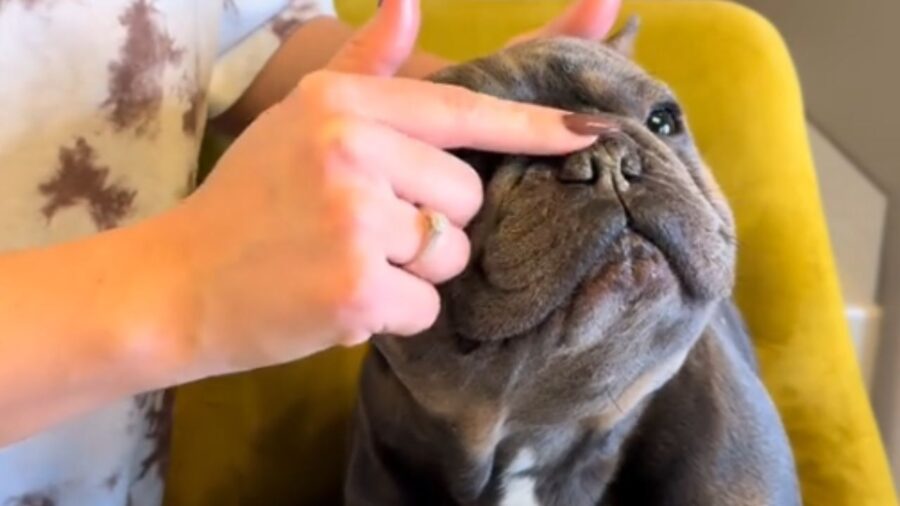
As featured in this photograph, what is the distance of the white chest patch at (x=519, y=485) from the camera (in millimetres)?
664

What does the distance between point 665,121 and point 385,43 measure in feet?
0.46

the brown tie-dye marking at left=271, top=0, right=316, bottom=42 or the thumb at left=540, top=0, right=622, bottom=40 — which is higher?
the thumb at left=540, top=0, right=622, bottom=40

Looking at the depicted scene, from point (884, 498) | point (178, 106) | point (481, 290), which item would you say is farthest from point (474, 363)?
point (884, 498)

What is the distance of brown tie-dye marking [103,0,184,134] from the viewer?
0.72 meters

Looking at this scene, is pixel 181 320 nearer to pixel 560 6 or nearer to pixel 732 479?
pixel 732 479

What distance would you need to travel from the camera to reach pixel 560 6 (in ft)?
3.65

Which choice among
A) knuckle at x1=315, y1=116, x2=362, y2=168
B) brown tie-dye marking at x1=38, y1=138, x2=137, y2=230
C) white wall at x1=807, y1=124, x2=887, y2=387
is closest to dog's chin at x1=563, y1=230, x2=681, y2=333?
knuckle at x1=315, y1=116, x2=362, y2=168

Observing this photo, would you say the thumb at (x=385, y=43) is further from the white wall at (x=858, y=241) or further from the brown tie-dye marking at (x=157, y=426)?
the white wall at (x=858, y=241)

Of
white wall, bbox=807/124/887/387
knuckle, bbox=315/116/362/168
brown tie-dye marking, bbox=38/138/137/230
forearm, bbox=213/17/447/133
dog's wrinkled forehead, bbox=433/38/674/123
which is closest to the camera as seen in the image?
knuckle, bbox=315/116/362/168

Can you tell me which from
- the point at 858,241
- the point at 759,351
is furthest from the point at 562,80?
the point at 858,241

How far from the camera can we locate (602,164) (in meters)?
0.54

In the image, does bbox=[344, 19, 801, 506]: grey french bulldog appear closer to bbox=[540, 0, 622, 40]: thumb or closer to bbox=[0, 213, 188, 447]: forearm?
bbox=[540, 0, 622, 40]: thumb

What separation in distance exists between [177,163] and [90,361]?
0.24 m

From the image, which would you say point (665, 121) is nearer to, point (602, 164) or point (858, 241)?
point (602, 164)
